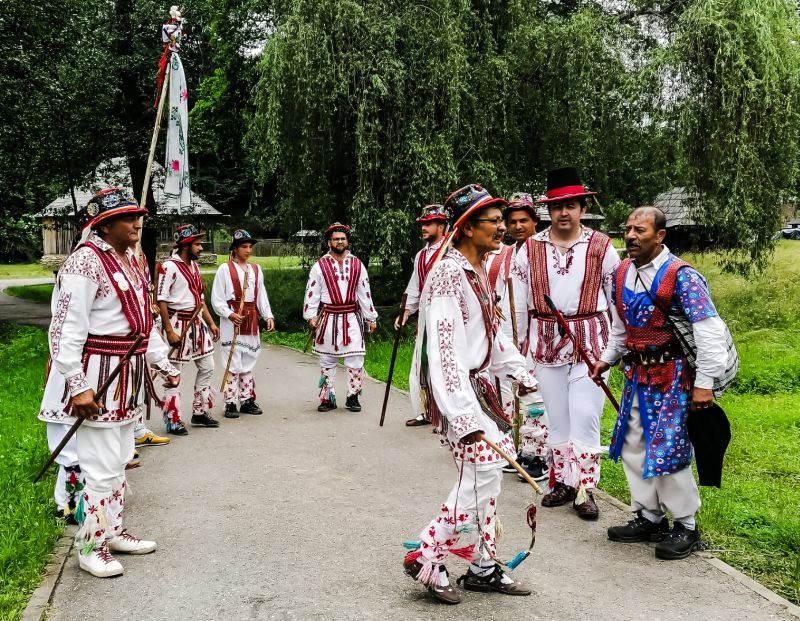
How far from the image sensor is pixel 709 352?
4812mm

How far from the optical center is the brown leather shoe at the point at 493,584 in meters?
4.45

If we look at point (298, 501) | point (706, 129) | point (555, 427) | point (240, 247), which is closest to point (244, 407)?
point (240, 247)

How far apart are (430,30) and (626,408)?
1179cm

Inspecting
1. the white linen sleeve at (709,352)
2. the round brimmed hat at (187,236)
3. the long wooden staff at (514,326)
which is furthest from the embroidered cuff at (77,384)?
the round brimmed hat at (187,236)

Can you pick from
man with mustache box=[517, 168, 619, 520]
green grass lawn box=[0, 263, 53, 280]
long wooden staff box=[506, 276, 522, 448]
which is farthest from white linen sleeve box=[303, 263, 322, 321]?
green grass lawn box=[0, 263, 53, 280]

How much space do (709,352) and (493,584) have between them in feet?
6.04

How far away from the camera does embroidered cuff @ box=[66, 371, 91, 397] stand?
4.66m

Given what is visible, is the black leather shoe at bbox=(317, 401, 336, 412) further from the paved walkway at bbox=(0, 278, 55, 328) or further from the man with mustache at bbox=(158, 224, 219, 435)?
the paved walkway at bbox=(0, 278, 55, 328)

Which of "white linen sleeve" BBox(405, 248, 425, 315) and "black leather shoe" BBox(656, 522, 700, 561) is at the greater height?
"white linen sleeve" BBox(405, 248, 425, 315)

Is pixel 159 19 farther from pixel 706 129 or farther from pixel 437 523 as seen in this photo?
pixel 437 523

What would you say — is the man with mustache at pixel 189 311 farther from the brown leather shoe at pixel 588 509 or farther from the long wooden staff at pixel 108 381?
the brown leather shoe at pixel 588 509

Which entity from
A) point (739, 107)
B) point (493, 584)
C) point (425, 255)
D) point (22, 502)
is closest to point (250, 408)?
point (425, 255)

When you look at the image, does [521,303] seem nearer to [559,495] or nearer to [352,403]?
[559,495]

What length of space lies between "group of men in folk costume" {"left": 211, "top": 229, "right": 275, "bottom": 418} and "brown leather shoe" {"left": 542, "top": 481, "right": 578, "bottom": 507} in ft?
14.9
